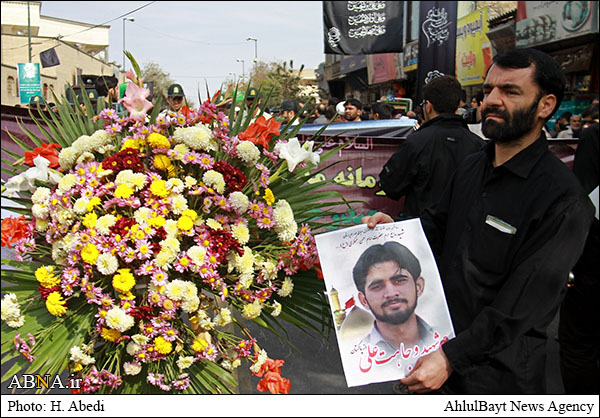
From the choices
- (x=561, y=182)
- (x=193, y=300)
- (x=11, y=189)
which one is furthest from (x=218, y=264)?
(x=561, y=182)

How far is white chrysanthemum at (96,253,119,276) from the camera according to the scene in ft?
5.89

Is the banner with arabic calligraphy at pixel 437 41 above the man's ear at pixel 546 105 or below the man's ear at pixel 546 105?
above

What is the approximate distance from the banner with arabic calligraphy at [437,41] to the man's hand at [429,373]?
7183 mm

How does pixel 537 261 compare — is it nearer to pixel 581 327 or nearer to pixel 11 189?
pixel 11 189

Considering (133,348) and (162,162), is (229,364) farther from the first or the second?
(162,162)

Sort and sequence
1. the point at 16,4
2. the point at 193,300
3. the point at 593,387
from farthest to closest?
the point at 16,4 < the point at 593,387 < the point at 193,300

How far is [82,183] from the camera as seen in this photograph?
1.92 m

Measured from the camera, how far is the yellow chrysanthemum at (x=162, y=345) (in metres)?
1.82

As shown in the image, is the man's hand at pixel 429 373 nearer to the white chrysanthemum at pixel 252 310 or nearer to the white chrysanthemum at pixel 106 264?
the white chrysanthemum at pixel 252 310

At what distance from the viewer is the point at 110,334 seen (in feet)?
6.05

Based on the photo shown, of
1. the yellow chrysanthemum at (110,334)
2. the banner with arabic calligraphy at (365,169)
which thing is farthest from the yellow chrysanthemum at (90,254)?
the banner with arabic calligraphy at (365,169)

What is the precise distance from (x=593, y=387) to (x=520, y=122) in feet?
7.77

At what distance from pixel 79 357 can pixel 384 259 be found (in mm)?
1061

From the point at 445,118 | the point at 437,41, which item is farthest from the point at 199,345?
the point at 437,41
